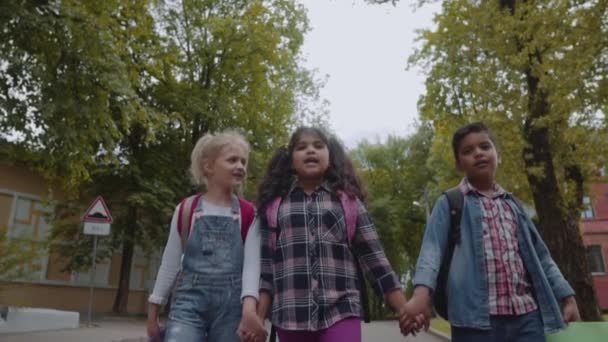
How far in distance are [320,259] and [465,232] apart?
0.86m

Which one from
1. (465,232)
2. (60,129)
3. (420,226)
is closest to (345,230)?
(465,232)

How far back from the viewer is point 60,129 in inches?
367

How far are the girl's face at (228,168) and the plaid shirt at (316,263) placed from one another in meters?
0.43

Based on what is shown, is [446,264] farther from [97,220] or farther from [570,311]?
[97,220]

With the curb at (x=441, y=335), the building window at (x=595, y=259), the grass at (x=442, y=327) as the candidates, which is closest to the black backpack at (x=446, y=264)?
the curb at (x=441, y=335)

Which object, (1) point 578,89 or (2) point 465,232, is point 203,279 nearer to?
(2) point 465,232

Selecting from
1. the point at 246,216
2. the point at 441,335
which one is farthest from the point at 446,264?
the point at 441,335

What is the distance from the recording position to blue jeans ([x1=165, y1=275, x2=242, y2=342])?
3.02 metres

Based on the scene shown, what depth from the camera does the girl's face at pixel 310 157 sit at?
10.7 ft

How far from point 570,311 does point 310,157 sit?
1659mm

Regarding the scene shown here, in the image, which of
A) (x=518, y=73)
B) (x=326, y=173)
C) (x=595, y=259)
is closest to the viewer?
(x=326, y=173)

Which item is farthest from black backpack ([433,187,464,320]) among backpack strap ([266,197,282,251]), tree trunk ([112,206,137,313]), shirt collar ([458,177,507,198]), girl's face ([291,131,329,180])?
tree trunk ([112,206,137,313])

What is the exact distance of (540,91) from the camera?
11.6m

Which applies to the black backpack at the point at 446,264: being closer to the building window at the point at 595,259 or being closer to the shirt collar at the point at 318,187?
the shirt collar at the point at 318,187
